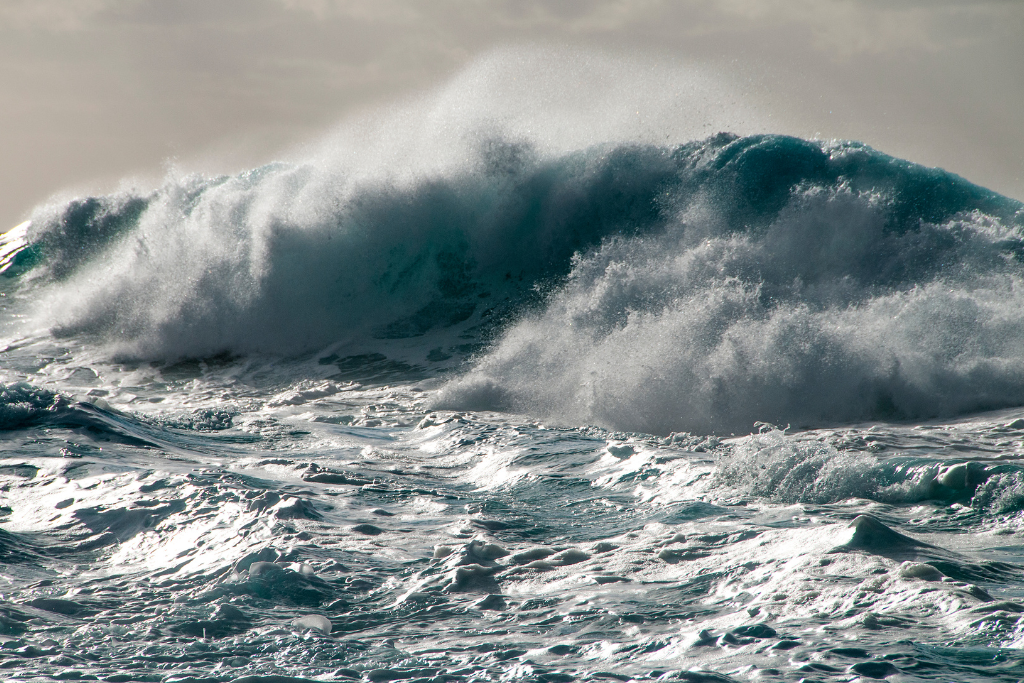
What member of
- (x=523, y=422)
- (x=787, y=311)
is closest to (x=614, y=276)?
(x=787, y=311)

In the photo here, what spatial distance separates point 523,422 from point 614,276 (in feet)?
8.23

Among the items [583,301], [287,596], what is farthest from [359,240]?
[287,596]

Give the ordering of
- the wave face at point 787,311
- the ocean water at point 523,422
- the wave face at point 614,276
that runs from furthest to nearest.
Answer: the wave face at point 614,276 < the wave face at point 787,311 < the ocean water at point 523,422

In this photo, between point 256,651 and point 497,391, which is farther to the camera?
point 497,391

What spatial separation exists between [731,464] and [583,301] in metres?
4.15

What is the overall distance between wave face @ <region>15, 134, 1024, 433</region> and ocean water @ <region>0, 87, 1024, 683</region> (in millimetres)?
44

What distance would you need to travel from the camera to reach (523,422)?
6598 mm

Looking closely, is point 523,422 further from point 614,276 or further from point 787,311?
point 787,311

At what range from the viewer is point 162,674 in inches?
94.1

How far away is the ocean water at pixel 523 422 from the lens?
2625 millimetres

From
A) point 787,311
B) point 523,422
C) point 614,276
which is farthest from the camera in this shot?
point 614,276

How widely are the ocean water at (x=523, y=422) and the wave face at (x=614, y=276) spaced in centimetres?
4

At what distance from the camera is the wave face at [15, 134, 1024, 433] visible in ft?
22.1

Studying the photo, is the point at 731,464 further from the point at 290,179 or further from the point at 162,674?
Answer: the point at 290,179
